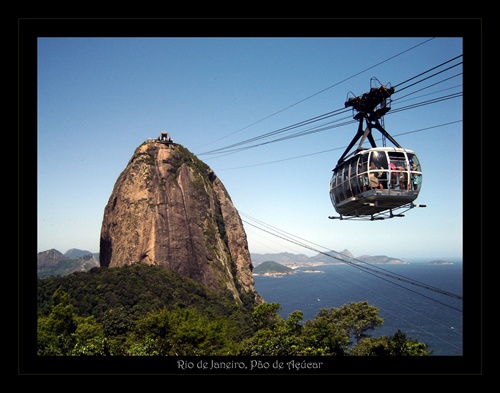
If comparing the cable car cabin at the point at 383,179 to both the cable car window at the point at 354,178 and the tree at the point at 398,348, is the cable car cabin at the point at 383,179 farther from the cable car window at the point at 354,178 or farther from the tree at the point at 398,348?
the tree at the point at 398,348

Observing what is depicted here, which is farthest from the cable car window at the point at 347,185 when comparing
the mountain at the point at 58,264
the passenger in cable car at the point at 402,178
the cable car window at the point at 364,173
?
the mountain at the point at 58,264

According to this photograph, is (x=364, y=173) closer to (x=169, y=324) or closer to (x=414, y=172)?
(x=414, y=172)

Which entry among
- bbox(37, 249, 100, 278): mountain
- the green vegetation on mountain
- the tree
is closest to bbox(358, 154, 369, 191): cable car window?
the green vegetation on mountain

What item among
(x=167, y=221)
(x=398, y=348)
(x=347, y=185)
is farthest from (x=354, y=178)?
(x=167, y=221)
